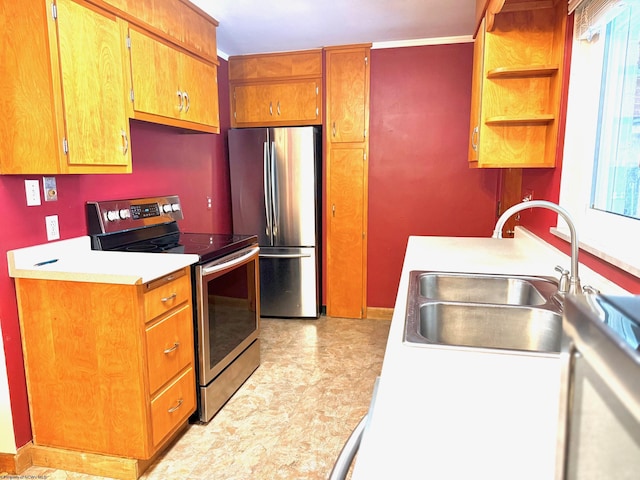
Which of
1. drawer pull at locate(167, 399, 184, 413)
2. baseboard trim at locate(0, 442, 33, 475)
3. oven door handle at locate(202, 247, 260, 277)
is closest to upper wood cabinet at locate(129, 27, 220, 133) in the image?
oven door handle at locate(202, 247, 260, 277)

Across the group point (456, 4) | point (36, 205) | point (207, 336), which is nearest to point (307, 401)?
point (207, 336)

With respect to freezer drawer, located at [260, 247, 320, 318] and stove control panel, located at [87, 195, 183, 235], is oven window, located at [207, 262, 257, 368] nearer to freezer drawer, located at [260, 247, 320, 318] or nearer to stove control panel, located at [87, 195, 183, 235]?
stove control panel, located at [87, 195, 183, 235]

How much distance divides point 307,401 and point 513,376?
71.5 inches

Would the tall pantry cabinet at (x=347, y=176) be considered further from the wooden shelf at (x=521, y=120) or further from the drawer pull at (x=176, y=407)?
the drawer pull at (x=176, y=407)

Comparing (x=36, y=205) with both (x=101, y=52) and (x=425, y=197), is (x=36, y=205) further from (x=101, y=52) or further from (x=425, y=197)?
(x=425, y=197)

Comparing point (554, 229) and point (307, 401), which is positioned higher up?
point (554, 229)

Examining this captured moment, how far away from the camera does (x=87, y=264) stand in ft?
6.14

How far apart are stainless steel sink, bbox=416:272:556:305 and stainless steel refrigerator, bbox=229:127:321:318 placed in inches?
83.6

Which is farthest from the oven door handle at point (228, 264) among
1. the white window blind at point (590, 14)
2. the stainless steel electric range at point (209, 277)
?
the white window blind at point (590, 14)

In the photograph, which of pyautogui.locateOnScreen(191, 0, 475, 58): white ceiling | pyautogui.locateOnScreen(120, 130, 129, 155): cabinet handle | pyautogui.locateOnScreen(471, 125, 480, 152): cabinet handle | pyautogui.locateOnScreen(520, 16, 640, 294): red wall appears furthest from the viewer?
pyautogui.locateOnScreen(191, 0, 475, 58): white ceiling

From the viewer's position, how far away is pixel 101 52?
191 cm

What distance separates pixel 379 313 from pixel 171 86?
2.54 m

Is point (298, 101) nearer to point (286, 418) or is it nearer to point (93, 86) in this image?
point (93, 86)

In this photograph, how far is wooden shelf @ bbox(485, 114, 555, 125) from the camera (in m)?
2.10
